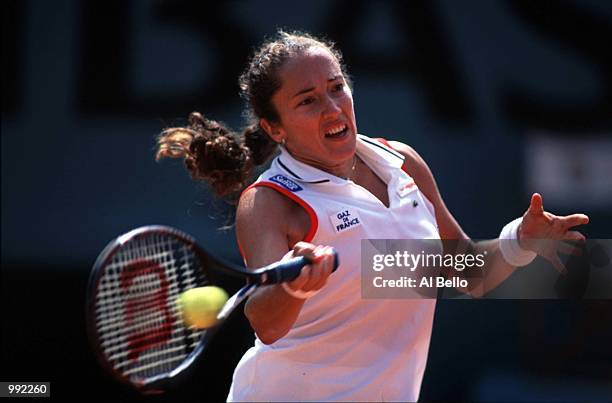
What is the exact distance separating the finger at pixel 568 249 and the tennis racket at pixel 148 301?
2.85ft

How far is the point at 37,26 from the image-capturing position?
5.16 meters

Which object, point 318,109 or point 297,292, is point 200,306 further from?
point 318,109

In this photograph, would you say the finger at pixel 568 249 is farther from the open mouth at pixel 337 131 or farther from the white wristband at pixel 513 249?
the open mouth at pixel 337 131

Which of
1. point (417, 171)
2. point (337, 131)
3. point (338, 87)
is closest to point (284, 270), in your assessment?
point (337, 131)

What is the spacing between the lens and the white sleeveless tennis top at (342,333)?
2789 millimetres

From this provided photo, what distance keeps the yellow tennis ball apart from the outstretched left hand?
0.92 meters

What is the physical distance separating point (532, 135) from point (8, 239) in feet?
8.31

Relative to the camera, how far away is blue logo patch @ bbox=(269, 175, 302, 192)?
9.30ft

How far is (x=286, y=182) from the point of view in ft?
9.36

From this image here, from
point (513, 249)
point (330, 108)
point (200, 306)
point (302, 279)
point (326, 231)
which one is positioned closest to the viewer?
point (302, 279)

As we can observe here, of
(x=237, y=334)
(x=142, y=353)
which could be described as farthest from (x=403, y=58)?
(x=142, y=353)

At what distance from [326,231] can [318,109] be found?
0.37 meters

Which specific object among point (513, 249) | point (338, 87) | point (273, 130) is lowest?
point (513, 249)

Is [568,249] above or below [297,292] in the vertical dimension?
above
